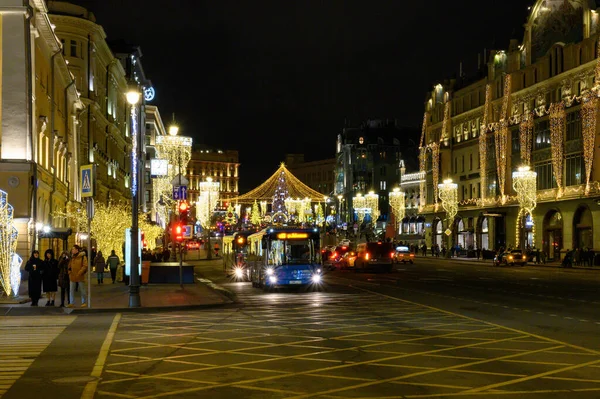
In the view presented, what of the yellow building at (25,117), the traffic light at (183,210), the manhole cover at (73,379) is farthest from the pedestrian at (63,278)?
the traffic light at (183,210)

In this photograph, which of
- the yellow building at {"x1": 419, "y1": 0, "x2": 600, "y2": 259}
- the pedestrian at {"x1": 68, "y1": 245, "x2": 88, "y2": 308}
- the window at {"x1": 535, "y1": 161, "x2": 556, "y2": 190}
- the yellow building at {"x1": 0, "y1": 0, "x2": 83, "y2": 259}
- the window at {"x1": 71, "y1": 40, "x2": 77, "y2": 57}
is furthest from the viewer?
the window at {"x1": 535, "y1": 161, "x2": 556, "y2": 190}

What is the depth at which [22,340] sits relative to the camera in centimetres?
1769

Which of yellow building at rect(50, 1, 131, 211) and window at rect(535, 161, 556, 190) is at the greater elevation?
yellow building at rect(50, 1, 131, 211)

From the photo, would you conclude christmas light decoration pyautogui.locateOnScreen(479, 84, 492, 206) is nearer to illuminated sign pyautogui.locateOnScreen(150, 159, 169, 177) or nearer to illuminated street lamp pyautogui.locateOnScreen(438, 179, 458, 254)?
illuminated street lamp pyautogui.locateOnScreen(438, 179, 458, 254)

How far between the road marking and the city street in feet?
0.06

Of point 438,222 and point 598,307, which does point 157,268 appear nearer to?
point 598,307

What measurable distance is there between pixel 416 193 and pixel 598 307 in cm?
9361

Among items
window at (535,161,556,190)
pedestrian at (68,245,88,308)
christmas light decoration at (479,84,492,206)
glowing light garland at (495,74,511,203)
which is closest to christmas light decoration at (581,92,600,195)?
window at (535,161,556,190)

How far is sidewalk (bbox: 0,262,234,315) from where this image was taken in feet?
83.8

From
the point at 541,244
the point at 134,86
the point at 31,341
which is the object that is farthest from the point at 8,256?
the point at 541,244

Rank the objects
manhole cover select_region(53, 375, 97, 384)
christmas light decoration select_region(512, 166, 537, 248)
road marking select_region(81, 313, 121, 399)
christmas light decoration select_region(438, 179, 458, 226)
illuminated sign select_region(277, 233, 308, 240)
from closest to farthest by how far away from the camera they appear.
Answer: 1. road marking select_region(81, 313, 121, 399)
2. manhole cover select_region(53, 375, 97, 384)
3. illuminated sign select_region(277, 233, 308, 240)
4. christmas light decoration select_region(512, 166, 537, 248)
5. christmas light decoration select_region(438, 179, 458, 226)

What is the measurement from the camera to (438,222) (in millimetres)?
100812

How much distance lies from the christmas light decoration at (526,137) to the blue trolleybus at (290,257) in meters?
43.9

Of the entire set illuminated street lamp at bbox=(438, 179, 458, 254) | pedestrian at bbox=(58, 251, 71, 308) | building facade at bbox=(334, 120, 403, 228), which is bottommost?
pedestrian at bbox=(58, 251, 71, 308)
